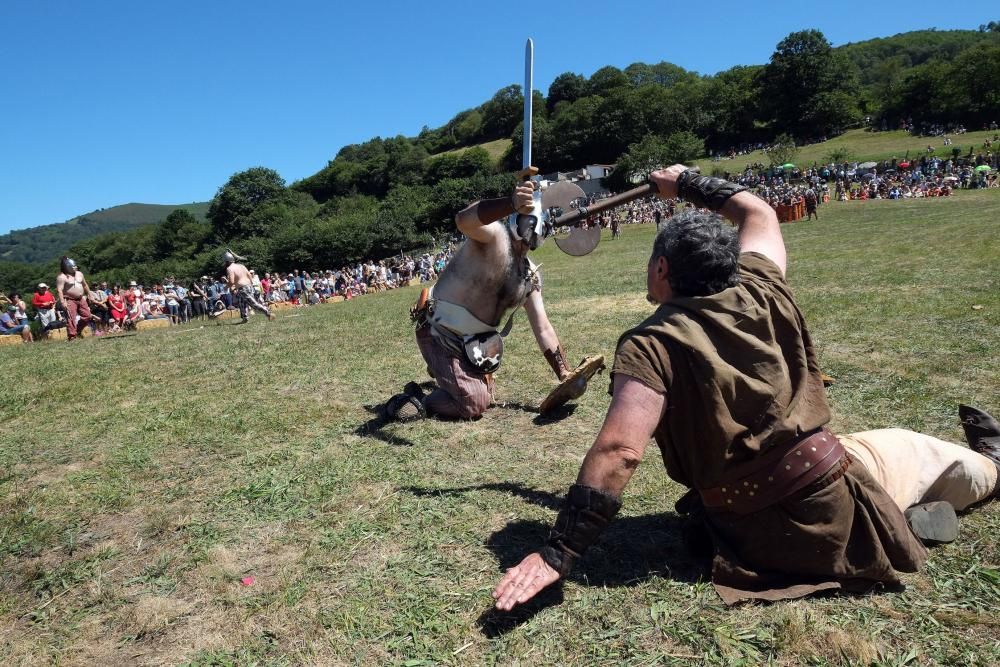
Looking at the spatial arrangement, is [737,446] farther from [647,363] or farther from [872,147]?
[872,147]

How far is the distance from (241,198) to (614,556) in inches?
3934

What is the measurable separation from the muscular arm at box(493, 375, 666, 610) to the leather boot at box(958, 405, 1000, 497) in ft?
6.53

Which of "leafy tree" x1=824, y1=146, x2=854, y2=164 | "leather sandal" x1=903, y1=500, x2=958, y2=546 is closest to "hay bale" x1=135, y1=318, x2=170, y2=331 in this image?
"leather sandal" x1=903, y1=500, x2=958, y2=546

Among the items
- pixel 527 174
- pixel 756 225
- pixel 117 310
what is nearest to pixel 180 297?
pixel 117 310

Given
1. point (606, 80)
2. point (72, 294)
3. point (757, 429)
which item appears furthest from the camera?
point (606, 80)

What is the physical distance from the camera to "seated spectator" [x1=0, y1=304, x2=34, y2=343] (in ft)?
52.1

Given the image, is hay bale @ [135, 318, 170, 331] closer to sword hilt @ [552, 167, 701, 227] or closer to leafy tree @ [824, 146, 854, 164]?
sword hilt @ [552, 167, 701, 227]

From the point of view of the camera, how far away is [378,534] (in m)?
3.16

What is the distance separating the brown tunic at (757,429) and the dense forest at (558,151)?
2496 inches

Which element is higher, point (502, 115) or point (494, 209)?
point (502, 115)

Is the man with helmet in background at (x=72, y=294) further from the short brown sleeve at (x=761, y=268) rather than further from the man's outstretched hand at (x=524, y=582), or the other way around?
the short brown sleeve at (x=761, y=268)

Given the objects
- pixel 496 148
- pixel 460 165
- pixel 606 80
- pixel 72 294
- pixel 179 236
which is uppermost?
pixel 606 80

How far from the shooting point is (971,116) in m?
67.8

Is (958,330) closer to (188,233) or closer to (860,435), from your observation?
(860,435)
